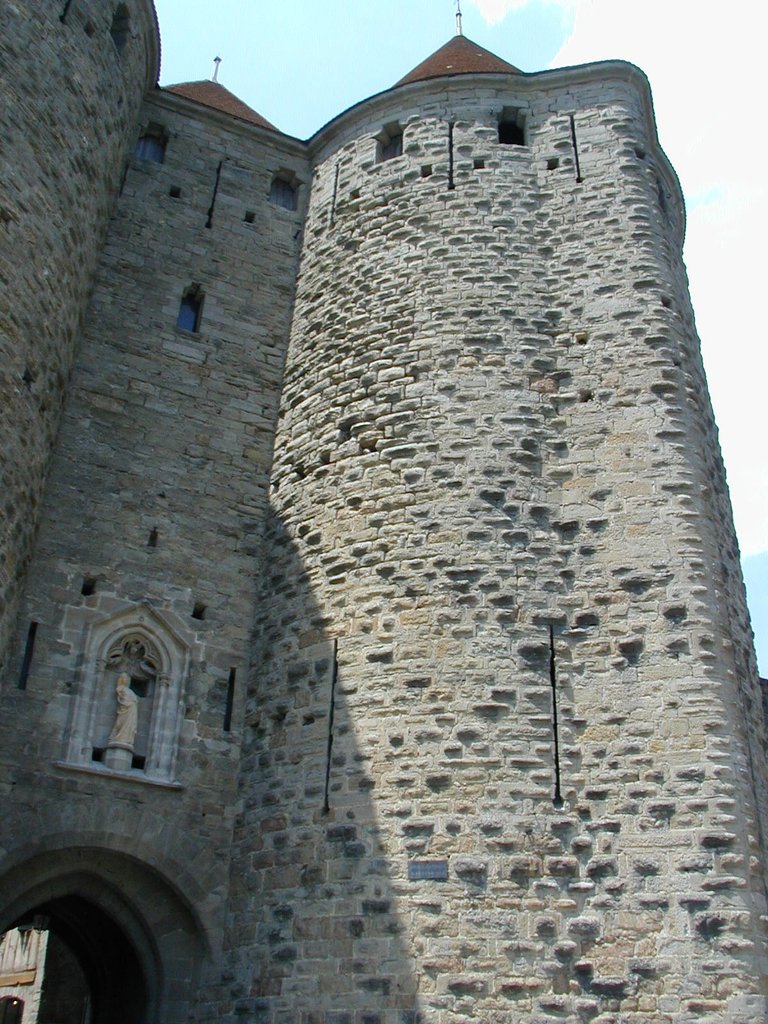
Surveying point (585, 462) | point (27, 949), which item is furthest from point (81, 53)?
point (27, 949)

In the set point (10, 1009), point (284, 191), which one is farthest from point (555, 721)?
point (10, 1009)

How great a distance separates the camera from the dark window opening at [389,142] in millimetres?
10586

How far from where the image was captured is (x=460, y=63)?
11438 millimetres

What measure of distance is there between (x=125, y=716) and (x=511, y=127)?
6.85 meters

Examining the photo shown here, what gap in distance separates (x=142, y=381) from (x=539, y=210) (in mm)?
3983

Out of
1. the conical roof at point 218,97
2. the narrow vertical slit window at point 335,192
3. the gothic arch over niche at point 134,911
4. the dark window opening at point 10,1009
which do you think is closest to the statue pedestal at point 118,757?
the gothic arch over niche at point 134,911

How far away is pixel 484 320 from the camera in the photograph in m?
8.86

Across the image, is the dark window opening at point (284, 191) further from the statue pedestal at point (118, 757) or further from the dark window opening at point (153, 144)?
the statue pedestal at point (118, 757)

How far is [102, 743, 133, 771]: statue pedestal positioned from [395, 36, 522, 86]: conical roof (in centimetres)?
717

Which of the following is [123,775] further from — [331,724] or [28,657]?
[331,724]

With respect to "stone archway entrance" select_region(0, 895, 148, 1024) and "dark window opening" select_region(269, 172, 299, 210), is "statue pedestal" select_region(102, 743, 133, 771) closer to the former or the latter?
"stone archway entrance" select_region(0, 895, 148, 1024)

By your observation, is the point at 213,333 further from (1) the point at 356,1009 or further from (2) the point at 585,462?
(1) the point at 356,1009

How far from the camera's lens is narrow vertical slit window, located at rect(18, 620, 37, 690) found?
7.68 m

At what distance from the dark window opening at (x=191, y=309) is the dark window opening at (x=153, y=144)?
5.97ft
